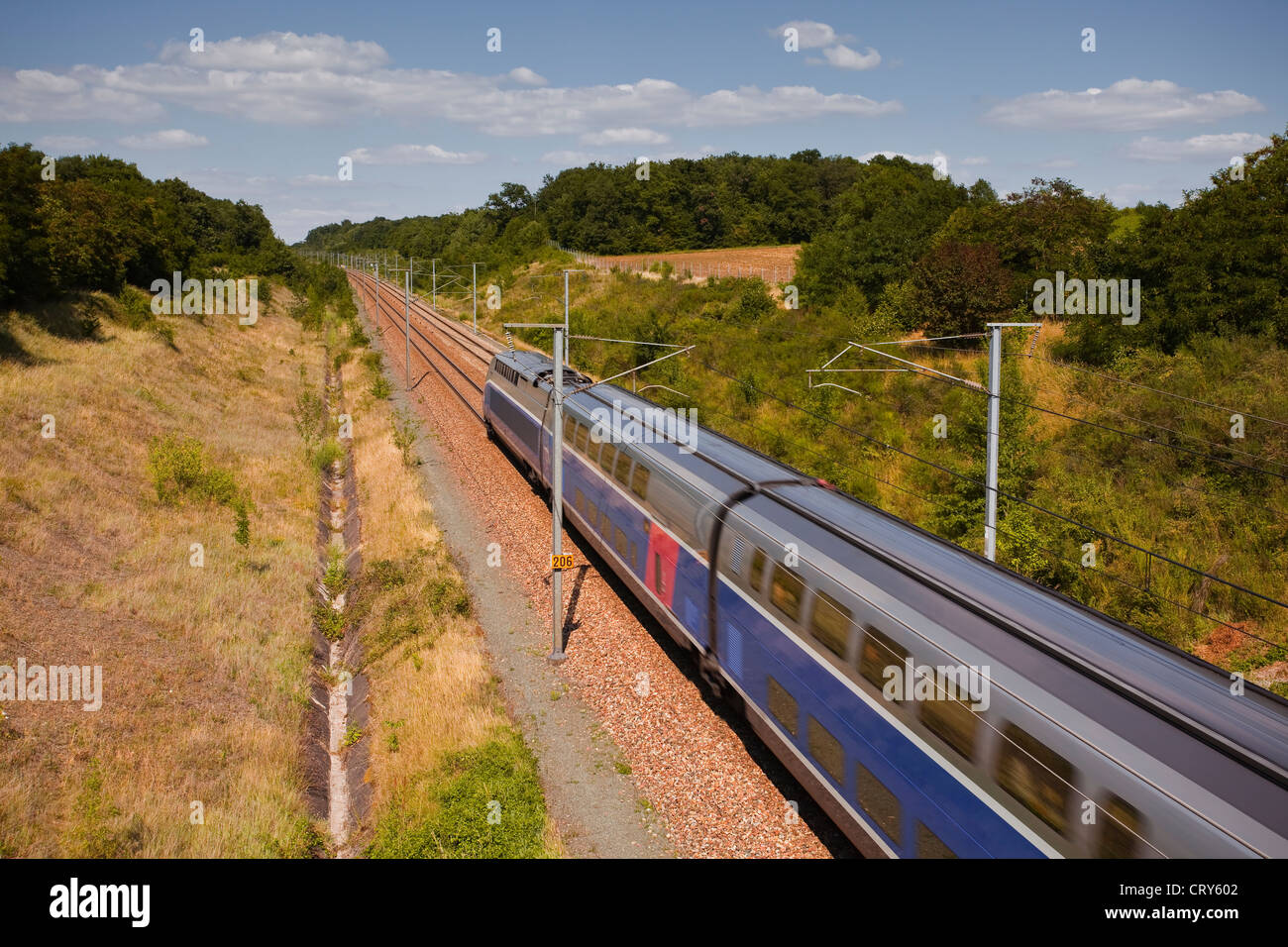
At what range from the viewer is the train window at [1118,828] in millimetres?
6094

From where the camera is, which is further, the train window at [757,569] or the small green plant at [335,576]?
the small green plant at [335,576]

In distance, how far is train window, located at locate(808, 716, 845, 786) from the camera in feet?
31.0

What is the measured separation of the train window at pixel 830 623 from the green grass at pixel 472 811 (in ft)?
14.3

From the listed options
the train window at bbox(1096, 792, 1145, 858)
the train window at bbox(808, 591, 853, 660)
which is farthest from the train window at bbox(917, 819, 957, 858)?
the train window at bbox(808, 591, 853, 660)

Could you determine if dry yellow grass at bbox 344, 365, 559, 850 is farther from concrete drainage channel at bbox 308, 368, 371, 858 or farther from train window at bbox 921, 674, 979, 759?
train window at bbox 921, 674, 979, 759

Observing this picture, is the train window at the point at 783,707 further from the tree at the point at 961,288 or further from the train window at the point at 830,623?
the tree at the point at 961,288

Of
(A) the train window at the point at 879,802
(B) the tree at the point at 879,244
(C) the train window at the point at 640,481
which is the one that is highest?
(B) the tree at the point at 879,244

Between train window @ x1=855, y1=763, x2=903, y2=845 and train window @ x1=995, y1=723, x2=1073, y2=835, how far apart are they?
5.03 ft

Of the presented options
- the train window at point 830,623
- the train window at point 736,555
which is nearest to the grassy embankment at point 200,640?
the train window at point 736,555

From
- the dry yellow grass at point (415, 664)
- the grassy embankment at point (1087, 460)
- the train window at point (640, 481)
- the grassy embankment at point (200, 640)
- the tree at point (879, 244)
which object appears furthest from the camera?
the tree at point (879, 244)

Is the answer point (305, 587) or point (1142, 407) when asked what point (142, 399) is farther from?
point (1142, 407)

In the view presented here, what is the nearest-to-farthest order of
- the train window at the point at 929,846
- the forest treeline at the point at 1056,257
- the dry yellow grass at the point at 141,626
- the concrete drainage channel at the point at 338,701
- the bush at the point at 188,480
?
the train window at the point at 929,846
the dry yellow grass at the point at 141,626
the concrete drainage channel at the point at 338,701
the bush at the point at 188,480
the forest treeline at the point at 1056,257

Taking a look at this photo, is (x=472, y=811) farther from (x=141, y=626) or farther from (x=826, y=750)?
(x=141, y=626)

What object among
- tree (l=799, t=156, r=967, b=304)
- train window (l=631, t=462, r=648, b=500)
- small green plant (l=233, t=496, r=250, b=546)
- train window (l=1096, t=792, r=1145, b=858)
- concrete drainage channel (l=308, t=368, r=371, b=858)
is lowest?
concrete drainage channel (l=308, t=368, r=371, b=858)
